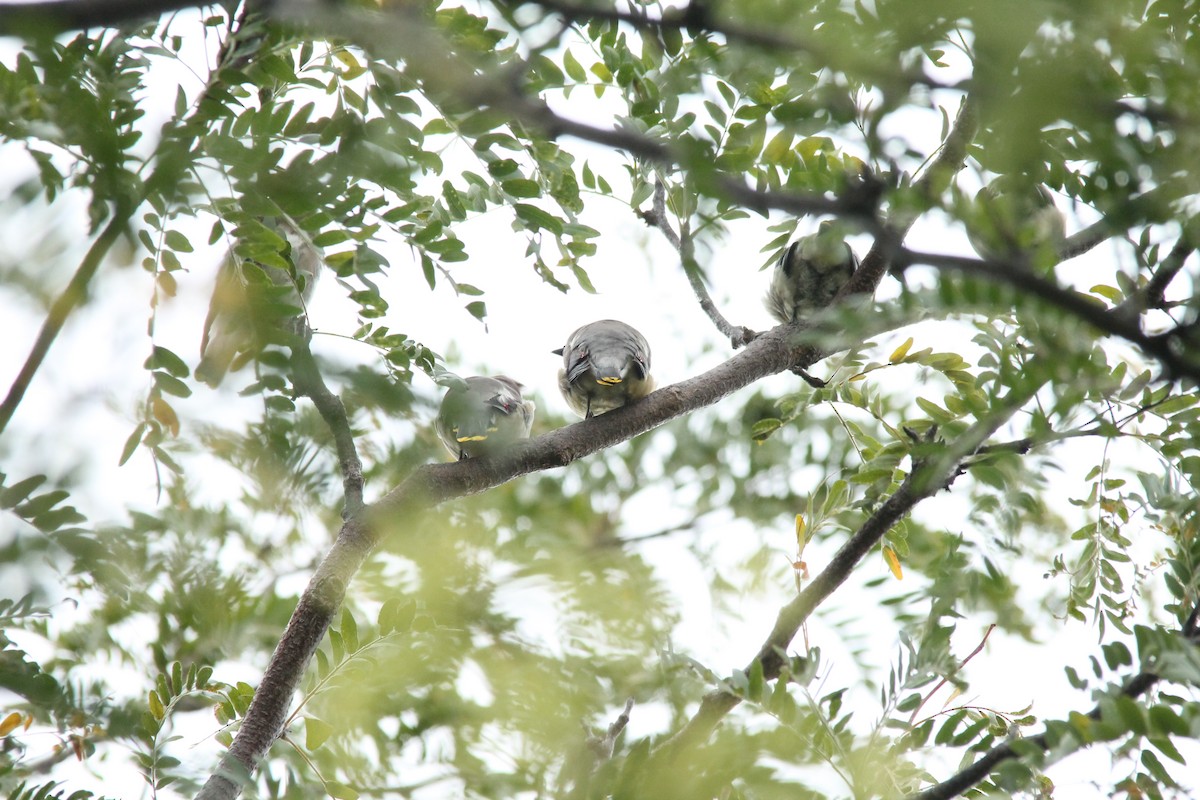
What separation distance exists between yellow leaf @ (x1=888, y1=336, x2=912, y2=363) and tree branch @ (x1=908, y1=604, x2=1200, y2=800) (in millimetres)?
852

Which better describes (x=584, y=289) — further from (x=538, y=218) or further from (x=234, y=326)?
(x=234, y=326)

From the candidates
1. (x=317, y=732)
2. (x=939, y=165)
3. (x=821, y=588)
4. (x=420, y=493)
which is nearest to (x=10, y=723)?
(x=317, y=732)

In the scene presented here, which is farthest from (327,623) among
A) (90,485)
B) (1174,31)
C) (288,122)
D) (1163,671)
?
(1174,31)

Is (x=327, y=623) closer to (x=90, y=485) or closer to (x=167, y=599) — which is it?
(x=167, y=599)

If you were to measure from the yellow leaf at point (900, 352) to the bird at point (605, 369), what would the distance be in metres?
0.65

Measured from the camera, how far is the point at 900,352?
198 centimetres

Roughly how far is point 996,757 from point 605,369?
151 cm

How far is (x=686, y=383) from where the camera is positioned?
2.14 meters

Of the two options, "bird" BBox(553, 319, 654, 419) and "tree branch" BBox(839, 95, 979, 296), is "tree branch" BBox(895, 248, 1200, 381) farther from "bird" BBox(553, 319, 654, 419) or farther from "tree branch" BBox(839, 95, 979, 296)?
"bird" BBox(553, 319, 654, 419)

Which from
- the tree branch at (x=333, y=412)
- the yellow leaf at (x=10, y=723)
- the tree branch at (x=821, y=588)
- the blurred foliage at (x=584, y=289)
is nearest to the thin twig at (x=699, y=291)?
the blurred foliage at (x=584, y=289)

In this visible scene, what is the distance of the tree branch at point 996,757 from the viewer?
1100 millimetres

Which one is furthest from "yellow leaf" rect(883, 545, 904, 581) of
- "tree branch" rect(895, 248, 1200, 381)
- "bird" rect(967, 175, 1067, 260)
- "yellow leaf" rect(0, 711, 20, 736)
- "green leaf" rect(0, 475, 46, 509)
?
"yellow leaf" rect(0, 711, 20, 736)

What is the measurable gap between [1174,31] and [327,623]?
161 cm

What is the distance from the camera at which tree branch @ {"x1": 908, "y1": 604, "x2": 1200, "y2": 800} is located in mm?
1100
